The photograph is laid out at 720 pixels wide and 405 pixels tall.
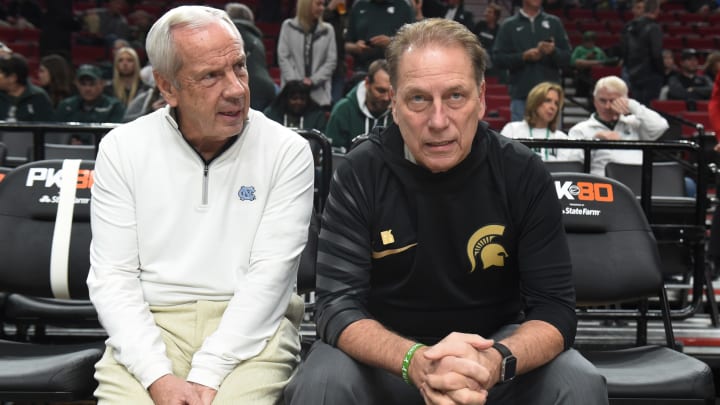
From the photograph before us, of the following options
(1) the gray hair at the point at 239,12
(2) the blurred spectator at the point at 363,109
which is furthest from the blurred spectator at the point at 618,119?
(1) the gray hair at the point at 239,12

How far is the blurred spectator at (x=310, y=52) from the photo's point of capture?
726 cm

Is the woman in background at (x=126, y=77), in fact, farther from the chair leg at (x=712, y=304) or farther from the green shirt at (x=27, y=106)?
the chair leg at (x=712, y=304)

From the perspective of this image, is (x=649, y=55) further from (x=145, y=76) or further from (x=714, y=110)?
(x=145, y=76)

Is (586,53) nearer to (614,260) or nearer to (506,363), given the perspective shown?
(614,260)

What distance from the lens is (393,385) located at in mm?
2213

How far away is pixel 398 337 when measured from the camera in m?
2.12

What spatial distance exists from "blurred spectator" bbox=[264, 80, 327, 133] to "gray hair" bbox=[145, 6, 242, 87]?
3.76 m

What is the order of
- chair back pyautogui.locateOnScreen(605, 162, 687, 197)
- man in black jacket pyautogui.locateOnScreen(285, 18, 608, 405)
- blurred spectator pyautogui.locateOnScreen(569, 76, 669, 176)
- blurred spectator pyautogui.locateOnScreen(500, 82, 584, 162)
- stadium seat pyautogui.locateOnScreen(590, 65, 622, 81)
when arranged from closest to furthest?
man in black jacket pyautogui.locateOnScreen(285, 18, 608, 405) → chair back pyautogui.locateOnScreen(605, 162, 687, 197) → blurred spectator pyautogui.locateOnScreen(500, 82, 584, 162) → blurred spectator pyautogui.locateOnScreen(569, 76, 669, 176) → stadium seat pyautogui.locateOnScreen(590, 65, 622, 81)

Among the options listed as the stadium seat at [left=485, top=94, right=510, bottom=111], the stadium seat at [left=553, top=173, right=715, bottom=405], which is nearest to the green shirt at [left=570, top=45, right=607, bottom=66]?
the stadium seat at [left=485, top=94, right=510, bottom=111]

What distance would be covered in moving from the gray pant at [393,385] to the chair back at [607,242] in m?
0.87

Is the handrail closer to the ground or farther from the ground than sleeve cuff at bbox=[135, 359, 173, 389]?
farther from the ground

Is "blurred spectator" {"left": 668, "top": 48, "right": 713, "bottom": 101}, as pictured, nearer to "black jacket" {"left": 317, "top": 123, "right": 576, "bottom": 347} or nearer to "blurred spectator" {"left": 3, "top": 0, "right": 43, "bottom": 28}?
"blurred spectator" {"left": 3, "top": 0, "right": 43, "bottom": 28}

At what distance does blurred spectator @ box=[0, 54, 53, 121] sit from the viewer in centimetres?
676

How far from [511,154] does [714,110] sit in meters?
4.09
